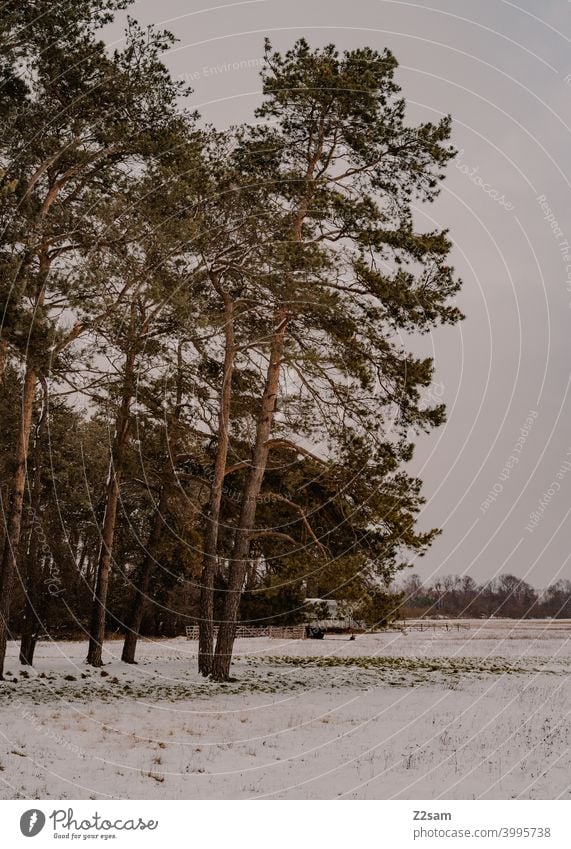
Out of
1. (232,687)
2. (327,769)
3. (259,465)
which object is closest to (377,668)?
(232,687)

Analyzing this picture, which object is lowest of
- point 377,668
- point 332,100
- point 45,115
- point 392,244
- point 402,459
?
point 377,668

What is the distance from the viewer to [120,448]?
25.2 m

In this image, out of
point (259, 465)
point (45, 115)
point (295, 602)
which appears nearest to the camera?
point (45, 115)

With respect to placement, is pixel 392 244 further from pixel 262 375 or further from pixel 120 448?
pixel 120 448

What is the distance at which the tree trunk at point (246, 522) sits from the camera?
70.0 ft

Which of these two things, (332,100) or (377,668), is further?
(377,668)

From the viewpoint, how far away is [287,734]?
1429cm

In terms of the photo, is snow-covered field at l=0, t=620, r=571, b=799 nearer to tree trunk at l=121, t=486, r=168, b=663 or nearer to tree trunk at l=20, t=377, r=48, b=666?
tree trunk at l=20, t=377, r=48, b=666

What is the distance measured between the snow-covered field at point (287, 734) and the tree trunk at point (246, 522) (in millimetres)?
1024

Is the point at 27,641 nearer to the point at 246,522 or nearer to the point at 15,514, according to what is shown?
the point at 15,514

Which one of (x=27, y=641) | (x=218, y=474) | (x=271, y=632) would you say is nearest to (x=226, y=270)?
(x=218, y=474)

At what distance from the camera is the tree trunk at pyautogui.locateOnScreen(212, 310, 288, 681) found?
70.0ft

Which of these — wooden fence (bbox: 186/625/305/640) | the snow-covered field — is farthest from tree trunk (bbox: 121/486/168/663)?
wooden fence (bbox: 186/625/305/640)

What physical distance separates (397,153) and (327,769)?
49.0 feet
